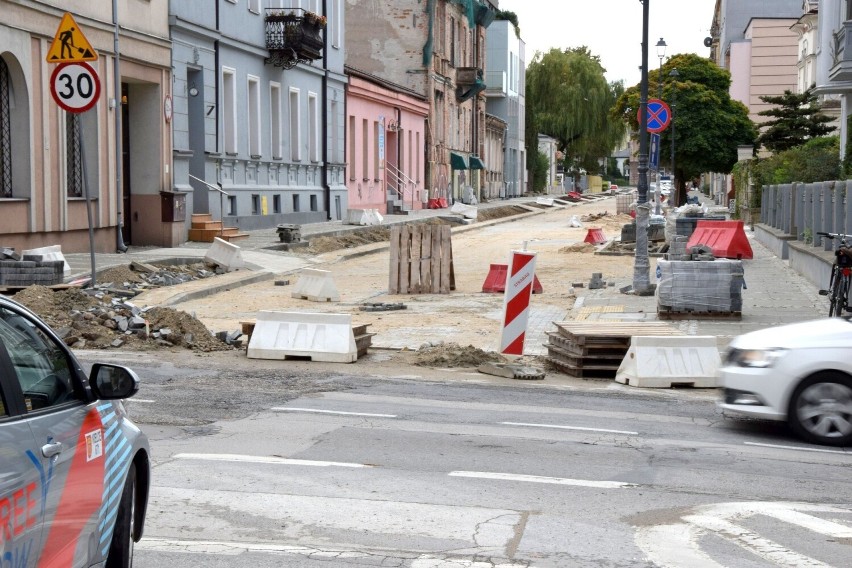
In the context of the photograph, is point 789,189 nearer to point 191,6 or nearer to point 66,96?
point 191,6

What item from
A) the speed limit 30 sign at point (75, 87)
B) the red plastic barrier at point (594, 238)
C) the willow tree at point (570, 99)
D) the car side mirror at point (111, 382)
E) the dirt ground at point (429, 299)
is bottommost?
the dirt ground at point (429, 299)

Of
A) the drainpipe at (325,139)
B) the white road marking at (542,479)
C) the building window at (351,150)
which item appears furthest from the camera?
the building window at (351,150)

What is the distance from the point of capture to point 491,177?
279 feet

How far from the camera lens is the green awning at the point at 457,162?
226 ft

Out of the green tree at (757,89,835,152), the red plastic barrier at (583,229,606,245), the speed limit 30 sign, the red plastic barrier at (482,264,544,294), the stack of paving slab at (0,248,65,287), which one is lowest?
the red plastic barrier at (482,264,544,294)

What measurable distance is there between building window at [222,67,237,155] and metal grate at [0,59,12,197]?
37.4ft

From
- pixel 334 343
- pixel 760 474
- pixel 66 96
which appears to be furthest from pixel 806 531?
pixel 66 96

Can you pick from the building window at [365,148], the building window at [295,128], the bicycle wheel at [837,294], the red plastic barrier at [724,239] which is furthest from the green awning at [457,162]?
the bicycle wheel at [837,294]

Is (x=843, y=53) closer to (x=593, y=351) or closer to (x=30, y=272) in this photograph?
(x=593, y=351)

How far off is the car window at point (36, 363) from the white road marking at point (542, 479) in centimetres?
353

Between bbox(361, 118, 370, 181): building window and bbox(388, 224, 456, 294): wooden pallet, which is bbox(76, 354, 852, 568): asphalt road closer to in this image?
bbox(388, 224, 456, 294): wooden pallet

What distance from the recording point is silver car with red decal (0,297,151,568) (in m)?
3.84

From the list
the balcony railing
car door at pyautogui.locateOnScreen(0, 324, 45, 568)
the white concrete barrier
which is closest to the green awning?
the balcony railing

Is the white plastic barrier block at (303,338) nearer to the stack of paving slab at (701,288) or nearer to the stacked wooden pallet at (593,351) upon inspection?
the stacked wooden pallet at (593,351)
